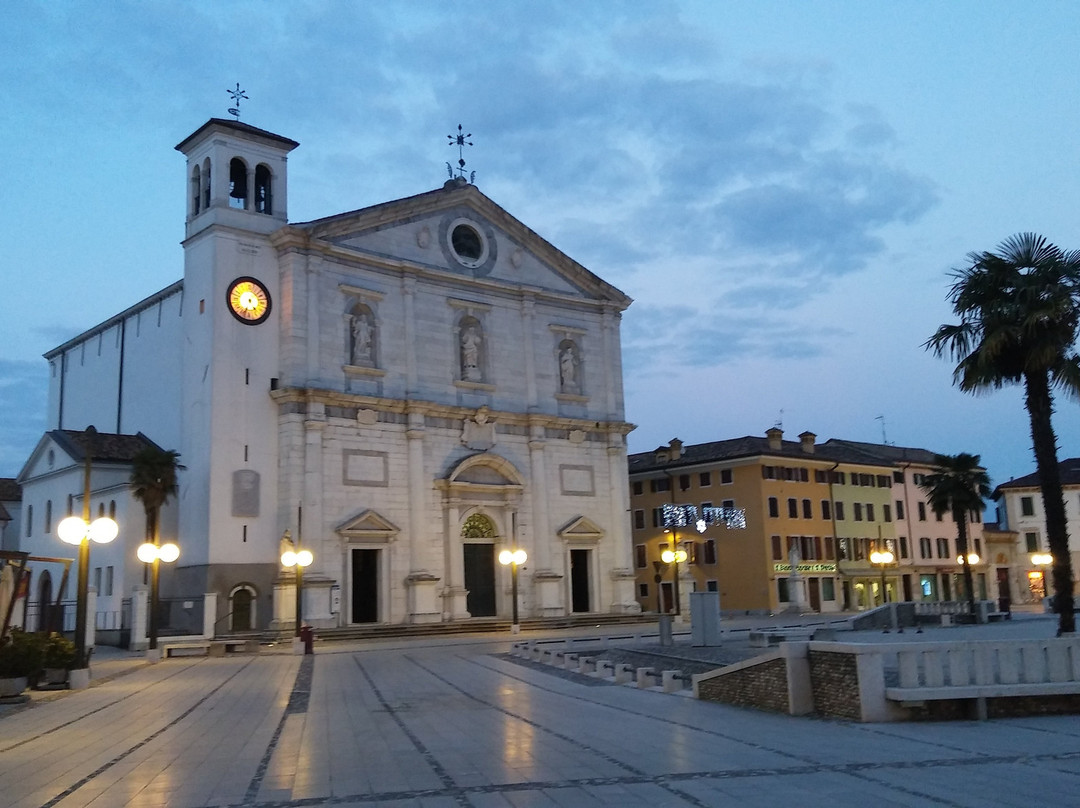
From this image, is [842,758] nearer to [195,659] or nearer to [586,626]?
[195,659]

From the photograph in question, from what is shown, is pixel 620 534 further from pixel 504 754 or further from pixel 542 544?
pixel 504 754

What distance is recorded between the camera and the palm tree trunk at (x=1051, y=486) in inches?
868

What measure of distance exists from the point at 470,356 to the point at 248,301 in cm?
1114

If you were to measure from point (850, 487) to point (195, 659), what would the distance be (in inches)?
1889

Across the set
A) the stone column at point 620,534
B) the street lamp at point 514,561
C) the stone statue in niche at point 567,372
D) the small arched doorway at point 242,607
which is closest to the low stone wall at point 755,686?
the street lamp at point 514,561

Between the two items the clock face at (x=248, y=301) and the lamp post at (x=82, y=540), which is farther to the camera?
the clock face at (x=248, y=301)

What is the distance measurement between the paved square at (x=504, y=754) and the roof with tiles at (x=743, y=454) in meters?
44.1

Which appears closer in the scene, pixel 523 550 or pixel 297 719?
pixel 297 719

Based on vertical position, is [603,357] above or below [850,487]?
above

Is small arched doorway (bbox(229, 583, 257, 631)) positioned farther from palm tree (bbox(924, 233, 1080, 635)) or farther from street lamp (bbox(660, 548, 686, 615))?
palm tree (bbox(924, 233, 1080, 635))

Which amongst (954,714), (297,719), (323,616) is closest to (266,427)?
(323,616)

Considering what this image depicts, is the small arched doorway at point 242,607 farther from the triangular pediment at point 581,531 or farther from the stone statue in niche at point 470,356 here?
the triangular pediment at point 581,531

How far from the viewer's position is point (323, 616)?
42.3 m

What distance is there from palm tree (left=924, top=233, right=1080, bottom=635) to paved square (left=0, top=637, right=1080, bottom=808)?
10.9 metres
